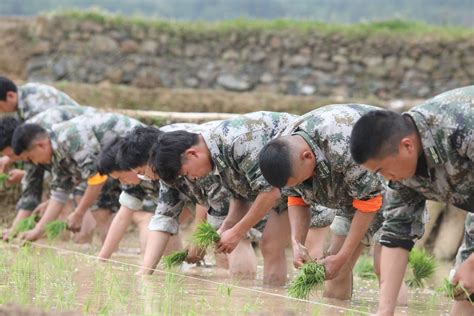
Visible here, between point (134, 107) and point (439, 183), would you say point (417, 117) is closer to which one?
point (439, 183)

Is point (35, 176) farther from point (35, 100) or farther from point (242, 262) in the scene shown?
point (242, 262)

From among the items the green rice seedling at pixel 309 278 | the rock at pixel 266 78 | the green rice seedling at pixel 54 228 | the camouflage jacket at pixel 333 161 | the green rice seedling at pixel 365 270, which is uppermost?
the camouflage jacket at pixel 333 161

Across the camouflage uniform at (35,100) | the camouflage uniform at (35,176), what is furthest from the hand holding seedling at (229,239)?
the camouflage uniform at (35,100)

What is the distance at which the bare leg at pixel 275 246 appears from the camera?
8054 millimetres

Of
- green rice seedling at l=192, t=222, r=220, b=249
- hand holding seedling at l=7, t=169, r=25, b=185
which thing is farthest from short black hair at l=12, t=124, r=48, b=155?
green rice seedling at l=192, t=222, r=220, b=249

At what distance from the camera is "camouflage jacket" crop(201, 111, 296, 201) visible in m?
7.35

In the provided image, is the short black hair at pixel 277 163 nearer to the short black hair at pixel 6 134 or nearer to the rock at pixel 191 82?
the short black hair at pixel 6 134

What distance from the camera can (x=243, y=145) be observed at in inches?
290

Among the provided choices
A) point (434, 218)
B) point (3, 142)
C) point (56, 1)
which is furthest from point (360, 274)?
point (56, 1)

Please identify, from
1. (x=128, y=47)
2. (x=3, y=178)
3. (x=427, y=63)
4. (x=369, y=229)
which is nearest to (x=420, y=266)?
(x=369, y=229)

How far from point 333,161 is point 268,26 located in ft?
48.1

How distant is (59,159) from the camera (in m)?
10.4

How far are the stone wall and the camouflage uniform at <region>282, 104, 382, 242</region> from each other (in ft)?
44.3

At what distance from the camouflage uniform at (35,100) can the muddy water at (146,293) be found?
3.31 metres
